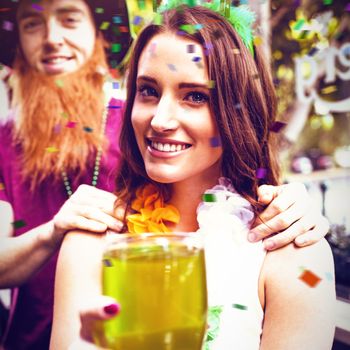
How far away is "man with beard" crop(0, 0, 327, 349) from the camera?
3.75 feet

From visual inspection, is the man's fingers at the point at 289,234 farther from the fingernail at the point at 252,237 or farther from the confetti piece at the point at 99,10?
the confetti piece at the point at 99,10

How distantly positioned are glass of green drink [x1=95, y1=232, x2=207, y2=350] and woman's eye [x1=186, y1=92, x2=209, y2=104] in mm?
409

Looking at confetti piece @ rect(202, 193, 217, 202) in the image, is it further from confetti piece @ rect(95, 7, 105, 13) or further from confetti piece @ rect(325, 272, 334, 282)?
confetti piece @ rect(95, 7, 105, 13)

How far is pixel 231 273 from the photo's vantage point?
878 mm

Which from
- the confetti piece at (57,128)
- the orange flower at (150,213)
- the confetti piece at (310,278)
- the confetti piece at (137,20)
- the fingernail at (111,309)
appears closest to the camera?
the fingernail at (111,309)

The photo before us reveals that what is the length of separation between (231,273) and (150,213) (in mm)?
217

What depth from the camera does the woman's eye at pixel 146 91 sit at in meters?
0.92

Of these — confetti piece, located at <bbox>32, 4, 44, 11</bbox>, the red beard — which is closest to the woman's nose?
the red beard

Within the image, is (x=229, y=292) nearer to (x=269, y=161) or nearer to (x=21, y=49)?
(x=269, y=161)

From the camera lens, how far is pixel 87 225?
3.04ft

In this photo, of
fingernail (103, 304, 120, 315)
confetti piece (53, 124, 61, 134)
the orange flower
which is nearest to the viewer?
fingernail (103, 304, 120, 315)

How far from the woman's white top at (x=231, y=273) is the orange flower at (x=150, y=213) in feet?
0.23

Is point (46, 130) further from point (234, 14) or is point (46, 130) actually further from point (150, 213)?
point (234, 14)

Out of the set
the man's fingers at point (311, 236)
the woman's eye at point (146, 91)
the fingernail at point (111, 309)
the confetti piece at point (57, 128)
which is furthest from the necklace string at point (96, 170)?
the fingernail at point (111, 309)
